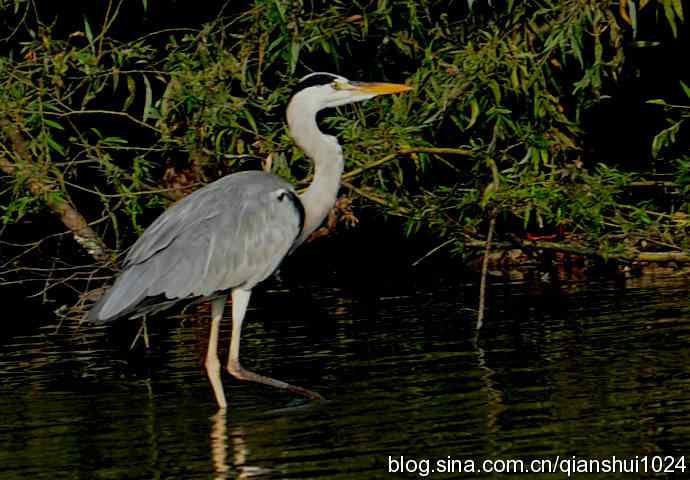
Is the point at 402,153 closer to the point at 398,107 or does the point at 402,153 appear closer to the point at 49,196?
the point at 398,107

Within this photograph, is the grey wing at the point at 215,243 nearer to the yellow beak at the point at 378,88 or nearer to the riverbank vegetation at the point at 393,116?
the yellow beak at the point at 378,88

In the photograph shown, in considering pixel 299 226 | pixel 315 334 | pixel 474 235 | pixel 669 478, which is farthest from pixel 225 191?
pixel 669 478

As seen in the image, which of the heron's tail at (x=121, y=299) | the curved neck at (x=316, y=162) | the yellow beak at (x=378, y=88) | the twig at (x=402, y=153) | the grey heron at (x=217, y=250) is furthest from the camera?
the twig at (x=402, y=153)

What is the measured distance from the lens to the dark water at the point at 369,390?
7.09 m

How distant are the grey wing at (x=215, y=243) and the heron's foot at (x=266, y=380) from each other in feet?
1.53

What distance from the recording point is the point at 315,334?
11445 millimetres

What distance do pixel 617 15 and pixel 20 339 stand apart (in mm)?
5041

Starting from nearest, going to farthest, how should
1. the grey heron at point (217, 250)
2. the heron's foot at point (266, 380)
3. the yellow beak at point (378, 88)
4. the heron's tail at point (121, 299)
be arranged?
1. the heron's foot at point (266, 380)
2. the heron's tail at point (121, 299)
3. the grey heron at point (217, 250)
4. the yellow beak at point (378, 88)

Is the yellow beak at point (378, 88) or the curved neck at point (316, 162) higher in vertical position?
the yellow beak at point (378, 88)

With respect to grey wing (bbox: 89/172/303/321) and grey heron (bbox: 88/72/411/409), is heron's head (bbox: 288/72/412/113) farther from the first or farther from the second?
grey wing (bbox: 89/172/303/321)

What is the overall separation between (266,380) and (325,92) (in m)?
1.84

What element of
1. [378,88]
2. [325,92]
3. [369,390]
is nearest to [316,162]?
[325,92]

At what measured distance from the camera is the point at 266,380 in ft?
30.2

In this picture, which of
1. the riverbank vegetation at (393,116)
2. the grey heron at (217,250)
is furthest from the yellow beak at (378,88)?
the riverbank vegetation at (393,116)
